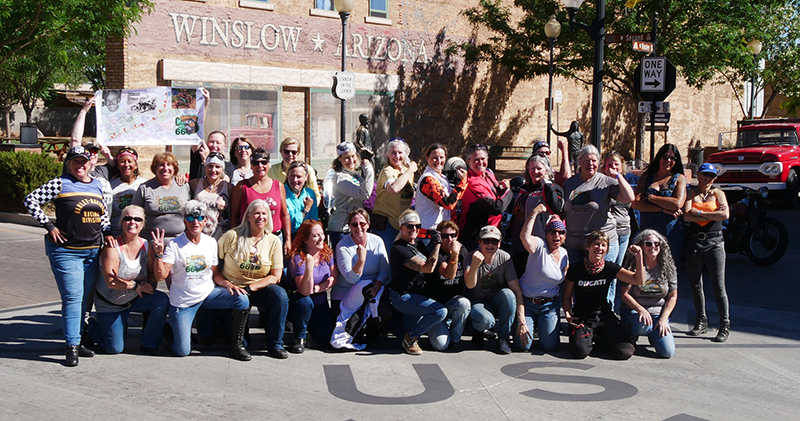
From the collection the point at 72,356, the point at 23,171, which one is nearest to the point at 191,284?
the point at 72,356

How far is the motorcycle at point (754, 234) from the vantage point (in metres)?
10.7

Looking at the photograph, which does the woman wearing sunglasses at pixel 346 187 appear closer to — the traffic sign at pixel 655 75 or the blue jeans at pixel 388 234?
the blue jeans at pixel 388 234

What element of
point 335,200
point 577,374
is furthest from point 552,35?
point 577,374

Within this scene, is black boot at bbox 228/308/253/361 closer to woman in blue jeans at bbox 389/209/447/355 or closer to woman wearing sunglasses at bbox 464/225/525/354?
woman in blue jeans at bbox 389/209/447/355

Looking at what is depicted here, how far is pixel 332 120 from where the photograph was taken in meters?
20.4

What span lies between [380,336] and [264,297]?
126 cm

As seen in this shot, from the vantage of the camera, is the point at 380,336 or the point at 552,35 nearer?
the point at 380,336

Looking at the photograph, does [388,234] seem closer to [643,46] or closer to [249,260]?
[249,260]

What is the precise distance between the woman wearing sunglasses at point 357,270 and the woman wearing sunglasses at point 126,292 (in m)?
1.50

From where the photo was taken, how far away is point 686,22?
20859mm

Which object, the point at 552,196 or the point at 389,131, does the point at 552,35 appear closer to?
the point at 389,131

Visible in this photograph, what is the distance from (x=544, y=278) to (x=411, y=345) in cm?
131

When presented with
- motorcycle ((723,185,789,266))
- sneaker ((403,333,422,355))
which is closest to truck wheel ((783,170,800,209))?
motorcycle ((723,185,789,266))

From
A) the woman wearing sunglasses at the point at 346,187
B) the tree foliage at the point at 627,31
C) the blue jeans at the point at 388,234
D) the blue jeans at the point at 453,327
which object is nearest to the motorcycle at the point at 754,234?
the blue jeans at the point at 388,234
